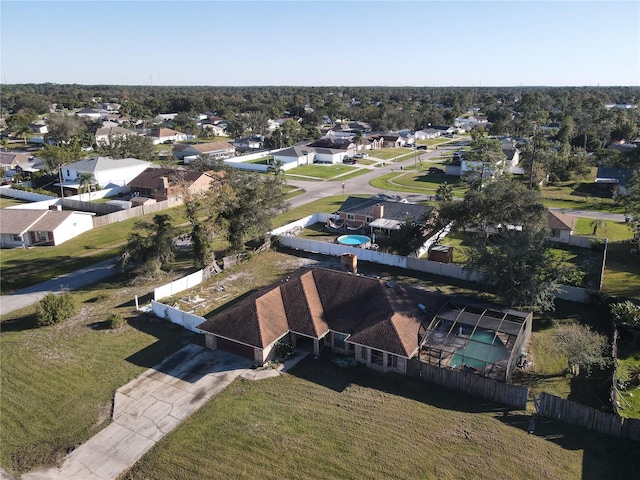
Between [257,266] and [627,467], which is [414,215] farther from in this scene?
[627,467]

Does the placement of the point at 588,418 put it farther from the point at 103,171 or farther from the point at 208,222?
the point at 103,171

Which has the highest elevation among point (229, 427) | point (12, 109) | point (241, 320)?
point (12, 109)

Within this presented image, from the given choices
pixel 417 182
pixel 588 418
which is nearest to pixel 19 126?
pixel 417 182

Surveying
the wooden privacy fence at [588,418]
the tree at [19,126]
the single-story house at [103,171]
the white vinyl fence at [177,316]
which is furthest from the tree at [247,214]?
the tree at [19,126]

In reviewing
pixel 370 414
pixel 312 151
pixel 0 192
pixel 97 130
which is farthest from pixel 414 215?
pixel 97 130

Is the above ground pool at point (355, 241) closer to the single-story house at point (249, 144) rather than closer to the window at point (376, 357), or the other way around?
the window at point (376, 357)

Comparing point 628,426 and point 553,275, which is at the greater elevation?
point 553,275

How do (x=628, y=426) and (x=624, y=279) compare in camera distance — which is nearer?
(x=628, y=426)
